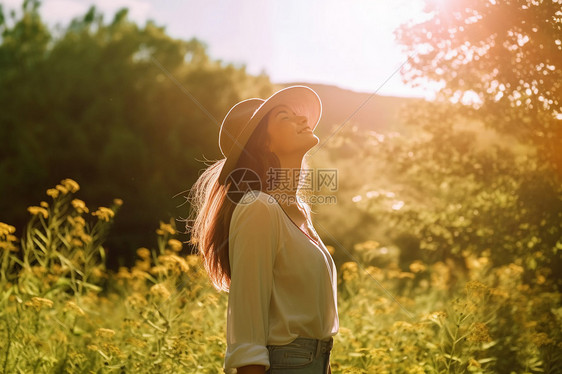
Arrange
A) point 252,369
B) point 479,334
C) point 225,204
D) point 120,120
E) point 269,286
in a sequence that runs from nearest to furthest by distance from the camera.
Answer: point 252,369 < point 269,286 < point 225,204 < point 479,334 < point 120,120

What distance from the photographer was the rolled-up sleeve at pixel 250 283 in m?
1.71

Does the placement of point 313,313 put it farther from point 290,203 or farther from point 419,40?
point 419,40

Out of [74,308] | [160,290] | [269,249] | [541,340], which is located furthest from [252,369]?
[541,340]

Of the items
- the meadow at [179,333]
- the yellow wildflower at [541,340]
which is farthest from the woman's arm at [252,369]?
the yellow wildflower at [541,340]

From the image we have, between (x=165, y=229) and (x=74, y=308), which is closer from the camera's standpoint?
(x=74, y=308)

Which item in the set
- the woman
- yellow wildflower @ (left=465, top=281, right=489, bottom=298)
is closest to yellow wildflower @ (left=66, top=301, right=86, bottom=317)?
the woman

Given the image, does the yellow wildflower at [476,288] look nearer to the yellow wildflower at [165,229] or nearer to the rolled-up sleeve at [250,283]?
the rolled-up sleeve at [250,283]

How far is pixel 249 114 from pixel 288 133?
0.23m

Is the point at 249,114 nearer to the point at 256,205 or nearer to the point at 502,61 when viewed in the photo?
the point at 256,205

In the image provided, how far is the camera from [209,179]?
2.51 meters

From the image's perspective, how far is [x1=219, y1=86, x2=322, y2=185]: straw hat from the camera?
84.6 inches

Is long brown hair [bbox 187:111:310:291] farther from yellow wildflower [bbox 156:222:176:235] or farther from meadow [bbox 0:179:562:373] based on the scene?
yellow wildflower [bbox 156:222:176:235]

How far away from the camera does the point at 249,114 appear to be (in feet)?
7.50

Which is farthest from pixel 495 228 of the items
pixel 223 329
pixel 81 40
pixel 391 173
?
pixel 81 40
